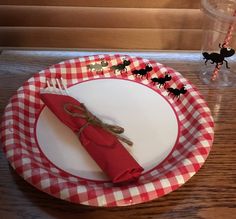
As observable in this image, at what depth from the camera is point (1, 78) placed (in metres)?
0.78

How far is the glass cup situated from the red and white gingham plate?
117 millimetres

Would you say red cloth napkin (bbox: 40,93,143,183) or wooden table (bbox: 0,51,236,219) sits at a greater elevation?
red cloth napkin (bbox: 40,93,143,183)

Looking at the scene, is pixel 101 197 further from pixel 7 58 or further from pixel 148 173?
pixel 7 58

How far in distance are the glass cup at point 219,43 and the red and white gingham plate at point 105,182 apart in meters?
0.12

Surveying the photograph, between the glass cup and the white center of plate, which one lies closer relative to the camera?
the white center of plate

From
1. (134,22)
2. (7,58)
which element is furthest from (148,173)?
(134,22)

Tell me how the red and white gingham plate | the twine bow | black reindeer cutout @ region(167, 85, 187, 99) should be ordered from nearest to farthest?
1. the red and white gingham plate
2. the twine bow
3. black reindeer cutout @ region(167, 85, 187, 99)

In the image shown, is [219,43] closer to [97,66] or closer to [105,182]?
[97,66]

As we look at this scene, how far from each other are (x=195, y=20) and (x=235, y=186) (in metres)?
0.70

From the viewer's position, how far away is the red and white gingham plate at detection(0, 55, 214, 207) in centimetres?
49

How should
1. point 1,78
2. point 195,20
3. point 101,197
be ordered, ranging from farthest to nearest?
point 195,20 < point 1,78 < point 101,197

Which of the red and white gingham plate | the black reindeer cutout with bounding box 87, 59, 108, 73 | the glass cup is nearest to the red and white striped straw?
the glass cup

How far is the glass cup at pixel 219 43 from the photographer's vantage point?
721 mm

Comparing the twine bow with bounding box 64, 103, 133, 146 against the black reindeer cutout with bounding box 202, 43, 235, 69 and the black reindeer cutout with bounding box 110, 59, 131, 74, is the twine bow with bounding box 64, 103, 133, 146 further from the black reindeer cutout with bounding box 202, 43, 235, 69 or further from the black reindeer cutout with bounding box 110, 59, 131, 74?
the black reindeer cutout with bounding box 202, 43, 235, 69
